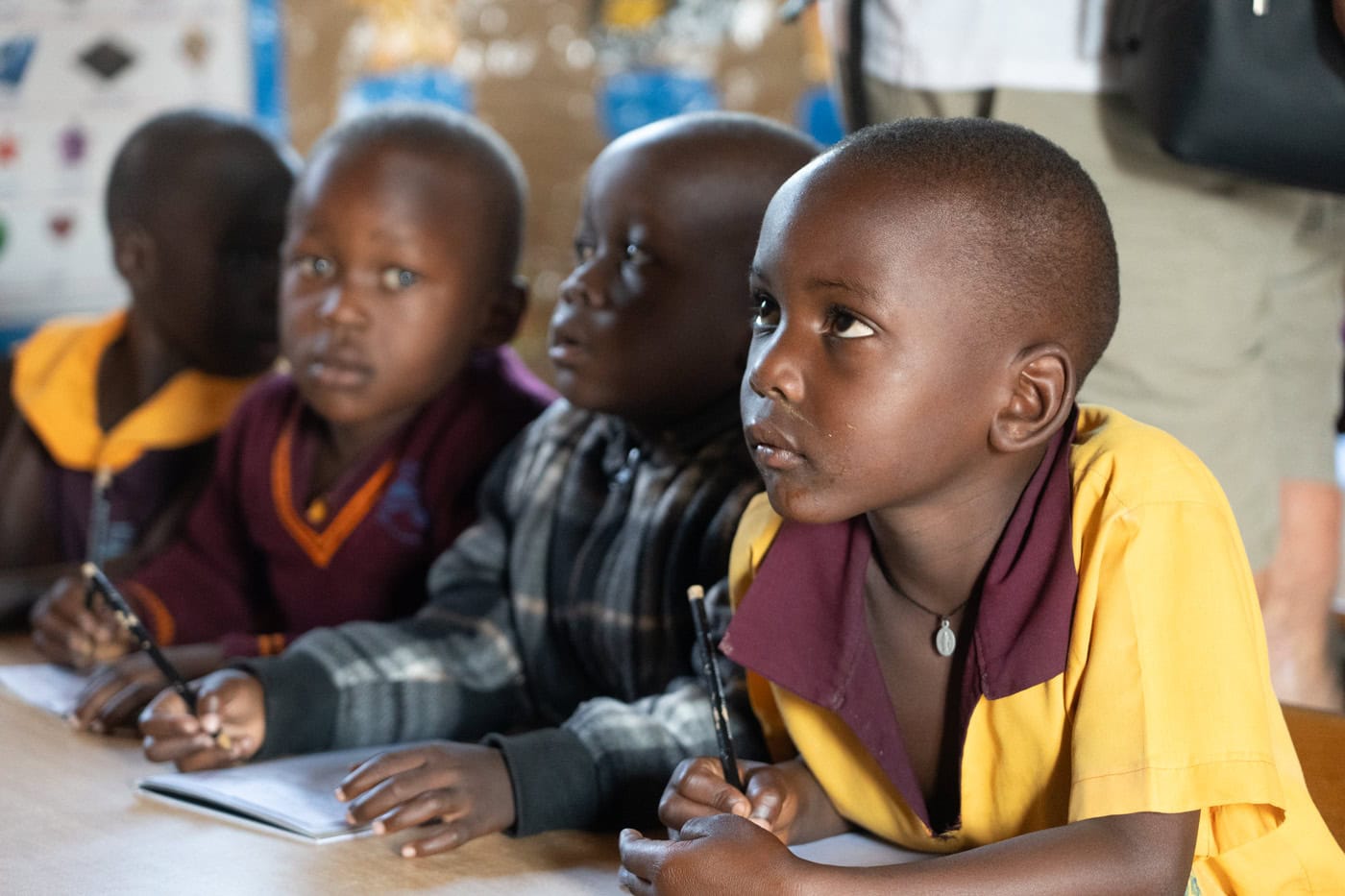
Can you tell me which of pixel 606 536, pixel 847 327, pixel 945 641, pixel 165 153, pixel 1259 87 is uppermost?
pixel 1259 87

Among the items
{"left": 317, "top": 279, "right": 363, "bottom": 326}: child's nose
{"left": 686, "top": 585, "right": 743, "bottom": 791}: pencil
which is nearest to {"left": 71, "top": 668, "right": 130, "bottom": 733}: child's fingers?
{"left": 317, "top": 279, "right": 363, "bottom": 326}: child's nose

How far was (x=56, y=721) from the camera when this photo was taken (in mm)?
1380

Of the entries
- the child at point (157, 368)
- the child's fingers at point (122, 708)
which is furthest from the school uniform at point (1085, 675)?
the child at point (157, 368)

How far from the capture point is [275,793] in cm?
115

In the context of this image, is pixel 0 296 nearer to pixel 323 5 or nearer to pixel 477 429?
pixel 323 5

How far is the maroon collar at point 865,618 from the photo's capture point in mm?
907

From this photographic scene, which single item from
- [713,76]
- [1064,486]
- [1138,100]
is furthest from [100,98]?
[1064,486]

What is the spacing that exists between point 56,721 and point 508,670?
42 cm

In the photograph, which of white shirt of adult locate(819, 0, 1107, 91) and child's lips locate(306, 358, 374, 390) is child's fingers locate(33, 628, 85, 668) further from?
white shirt of adult locate(819, 0, 1107, 91)

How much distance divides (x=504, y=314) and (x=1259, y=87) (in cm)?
87

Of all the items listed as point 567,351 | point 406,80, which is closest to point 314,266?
point 567,351

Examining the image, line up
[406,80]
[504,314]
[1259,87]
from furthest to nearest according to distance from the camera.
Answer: [406,80], [504,314], [1259,87]

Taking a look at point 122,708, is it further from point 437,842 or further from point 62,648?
point 437,842

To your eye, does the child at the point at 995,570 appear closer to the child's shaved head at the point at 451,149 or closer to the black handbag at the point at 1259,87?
the black handbag at the point at 1259,87
